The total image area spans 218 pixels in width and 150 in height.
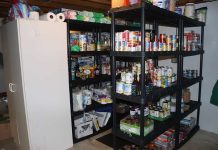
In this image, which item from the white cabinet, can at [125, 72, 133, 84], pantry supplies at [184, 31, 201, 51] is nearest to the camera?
can at [125, 72, 133, 84]

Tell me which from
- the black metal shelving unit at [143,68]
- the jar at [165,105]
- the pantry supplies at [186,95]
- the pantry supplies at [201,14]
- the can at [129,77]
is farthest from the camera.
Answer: the pantry supplies at [186,95]

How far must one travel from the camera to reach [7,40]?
2.13m

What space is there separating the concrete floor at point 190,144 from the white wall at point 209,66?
9.1 inches

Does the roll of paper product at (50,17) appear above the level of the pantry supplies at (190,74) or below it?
above

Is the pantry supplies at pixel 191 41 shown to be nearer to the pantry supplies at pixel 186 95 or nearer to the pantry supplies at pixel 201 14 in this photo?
the pantry supplies at pixel 201 14

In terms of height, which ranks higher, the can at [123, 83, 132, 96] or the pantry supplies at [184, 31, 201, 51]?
the pantry supplies at [184, 31, 201, 51]

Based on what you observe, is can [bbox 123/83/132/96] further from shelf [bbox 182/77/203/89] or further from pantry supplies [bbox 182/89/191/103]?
pantry supplies [bbox 182/89/191/103]

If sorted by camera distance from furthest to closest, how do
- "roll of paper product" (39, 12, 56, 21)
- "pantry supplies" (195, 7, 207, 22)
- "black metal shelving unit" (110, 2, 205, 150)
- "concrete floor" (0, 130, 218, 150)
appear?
"pantry supplies" (195, 7, 207, 22) → "concrete floor" (0, 130, 218, 150) → "roll of paper product" (39, 12, 56, 21) → "black metal shelving unit" (110, 2, 205, 150)

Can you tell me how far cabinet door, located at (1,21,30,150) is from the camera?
189cm

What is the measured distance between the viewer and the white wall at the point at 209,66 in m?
2.54

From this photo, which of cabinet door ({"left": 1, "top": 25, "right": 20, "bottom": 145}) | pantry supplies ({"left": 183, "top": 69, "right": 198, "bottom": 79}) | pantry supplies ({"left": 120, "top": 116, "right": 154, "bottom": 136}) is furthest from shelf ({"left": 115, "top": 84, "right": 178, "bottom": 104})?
cabinet door ({"left": 1, "top": 25, "right": 20, "bottom": 145})

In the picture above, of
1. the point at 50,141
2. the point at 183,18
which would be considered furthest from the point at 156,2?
the point at 50,141

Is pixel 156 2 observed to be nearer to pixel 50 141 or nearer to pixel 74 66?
pixel 74 66

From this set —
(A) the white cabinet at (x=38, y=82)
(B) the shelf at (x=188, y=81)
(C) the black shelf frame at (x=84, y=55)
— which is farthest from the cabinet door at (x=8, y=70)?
(B) the shelf at (x=188, y=81)
